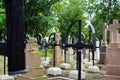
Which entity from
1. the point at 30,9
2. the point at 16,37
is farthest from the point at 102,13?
the point at 16,37

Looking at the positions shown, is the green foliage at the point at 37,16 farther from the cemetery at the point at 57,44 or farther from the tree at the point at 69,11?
the tree at the point at 69,11

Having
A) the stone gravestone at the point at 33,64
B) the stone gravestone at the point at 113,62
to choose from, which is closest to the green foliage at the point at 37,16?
the stone gravestone at the point at 113,62

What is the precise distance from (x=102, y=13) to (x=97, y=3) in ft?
5.88

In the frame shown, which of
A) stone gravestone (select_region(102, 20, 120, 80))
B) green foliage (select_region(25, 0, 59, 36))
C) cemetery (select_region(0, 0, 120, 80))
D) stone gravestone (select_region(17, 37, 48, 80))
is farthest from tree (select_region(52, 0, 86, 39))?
stone gravestone (select_region(17, 37, 48, 80))

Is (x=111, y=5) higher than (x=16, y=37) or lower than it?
higher

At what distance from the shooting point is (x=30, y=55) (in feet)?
31.7

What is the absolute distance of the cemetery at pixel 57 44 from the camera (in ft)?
2.49

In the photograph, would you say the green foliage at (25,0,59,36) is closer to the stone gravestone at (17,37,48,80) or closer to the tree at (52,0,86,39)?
the tree at (52,0,86,39)

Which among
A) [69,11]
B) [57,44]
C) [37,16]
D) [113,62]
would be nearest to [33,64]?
[57,44]

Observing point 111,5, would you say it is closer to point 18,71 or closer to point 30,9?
point 30,9

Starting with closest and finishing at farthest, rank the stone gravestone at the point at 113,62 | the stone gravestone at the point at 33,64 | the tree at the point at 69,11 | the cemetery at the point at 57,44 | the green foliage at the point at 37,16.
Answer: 1. the cemetery at the point at 57,44
2. the stone gravestone at the point at 33,64
3. the stone gravestone at the point at 113,62
4. the green foliage at the point at 37,16
5. the tree at the point at 69,11

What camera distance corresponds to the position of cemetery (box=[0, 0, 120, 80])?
2.49 feet

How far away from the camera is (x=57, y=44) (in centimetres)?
1191

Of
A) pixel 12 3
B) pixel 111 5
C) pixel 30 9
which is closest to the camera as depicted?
pixel 12 3
